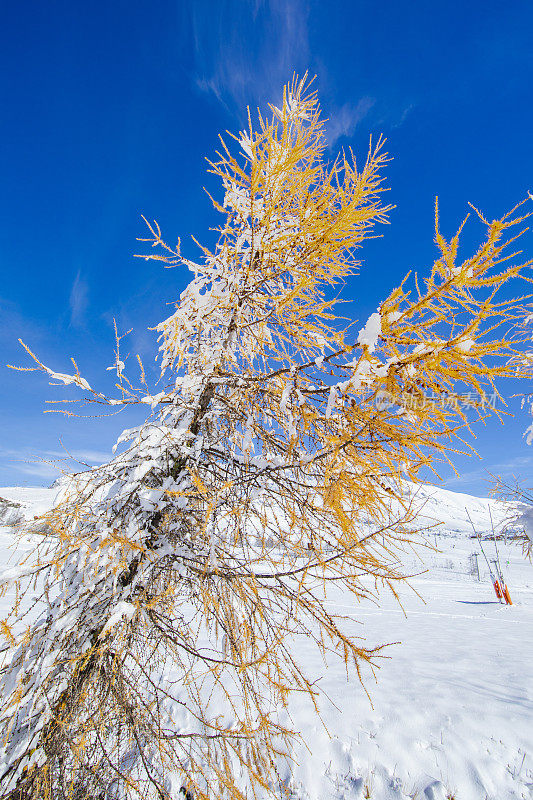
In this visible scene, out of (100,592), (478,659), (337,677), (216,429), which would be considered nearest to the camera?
(100,592)

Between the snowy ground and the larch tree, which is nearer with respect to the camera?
the larch tree

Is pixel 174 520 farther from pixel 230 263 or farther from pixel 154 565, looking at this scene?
pixel 230 263

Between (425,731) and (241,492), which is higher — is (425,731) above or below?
below

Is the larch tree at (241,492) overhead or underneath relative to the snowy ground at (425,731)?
overhead

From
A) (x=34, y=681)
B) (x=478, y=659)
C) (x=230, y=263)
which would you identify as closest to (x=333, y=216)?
(x=230, y=263)

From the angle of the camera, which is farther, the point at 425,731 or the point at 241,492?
the point at 425,731

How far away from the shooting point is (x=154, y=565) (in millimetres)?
2674

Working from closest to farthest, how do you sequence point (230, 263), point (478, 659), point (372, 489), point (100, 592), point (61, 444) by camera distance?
point (372, 489)
point (100, 592)
point (61, 444)
point (230, 263)
point (478, 659)

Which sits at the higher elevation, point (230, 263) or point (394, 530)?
point (230, 263)

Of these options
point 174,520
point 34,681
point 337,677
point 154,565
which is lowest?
point 337,677

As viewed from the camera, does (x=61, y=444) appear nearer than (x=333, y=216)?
Yes

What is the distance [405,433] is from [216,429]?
212 cm

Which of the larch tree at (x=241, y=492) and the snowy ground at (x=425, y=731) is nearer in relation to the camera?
the larch tree at (x=241, y=492)

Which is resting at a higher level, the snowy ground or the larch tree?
the larch tree
